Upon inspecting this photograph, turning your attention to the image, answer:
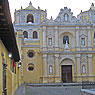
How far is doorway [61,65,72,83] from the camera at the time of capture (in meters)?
38.6

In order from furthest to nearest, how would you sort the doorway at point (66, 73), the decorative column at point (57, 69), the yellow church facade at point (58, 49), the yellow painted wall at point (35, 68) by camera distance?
the doorway at point (66, 73)
the yellow church facade at point (58, 49)
the decorative column at point (57, 69)
the yellow painted wall at point (35, 68)

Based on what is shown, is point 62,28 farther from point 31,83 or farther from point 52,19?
point 31,83

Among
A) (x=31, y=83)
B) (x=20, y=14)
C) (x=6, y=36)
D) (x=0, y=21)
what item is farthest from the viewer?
(x=20, y=14)

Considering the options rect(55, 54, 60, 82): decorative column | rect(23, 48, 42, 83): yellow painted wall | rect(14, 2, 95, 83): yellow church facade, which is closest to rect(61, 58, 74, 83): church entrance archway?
rect(14, 2, 95, 83): yellow church facade

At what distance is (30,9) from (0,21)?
33410 mm

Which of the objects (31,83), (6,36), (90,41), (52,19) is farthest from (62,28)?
(6,36)

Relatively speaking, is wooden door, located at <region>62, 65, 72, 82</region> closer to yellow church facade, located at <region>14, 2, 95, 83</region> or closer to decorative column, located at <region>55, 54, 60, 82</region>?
yellow church facade, located at <region>14, 2, 95, 83</region>

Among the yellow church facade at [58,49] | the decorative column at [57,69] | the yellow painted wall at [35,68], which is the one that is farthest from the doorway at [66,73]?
the yellow painted wall at [35,68]

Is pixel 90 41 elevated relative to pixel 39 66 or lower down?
elevated

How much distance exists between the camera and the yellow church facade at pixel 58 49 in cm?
3778

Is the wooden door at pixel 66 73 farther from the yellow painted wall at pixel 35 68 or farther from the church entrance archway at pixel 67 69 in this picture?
the yellow painted wall at pixel 35 68

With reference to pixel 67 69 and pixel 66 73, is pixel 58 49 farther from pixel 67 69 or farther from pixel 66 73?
pixel 66 73

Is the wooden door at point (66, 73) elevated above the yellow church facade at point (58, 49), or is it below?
below

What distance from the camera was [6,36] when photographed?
387 inches
